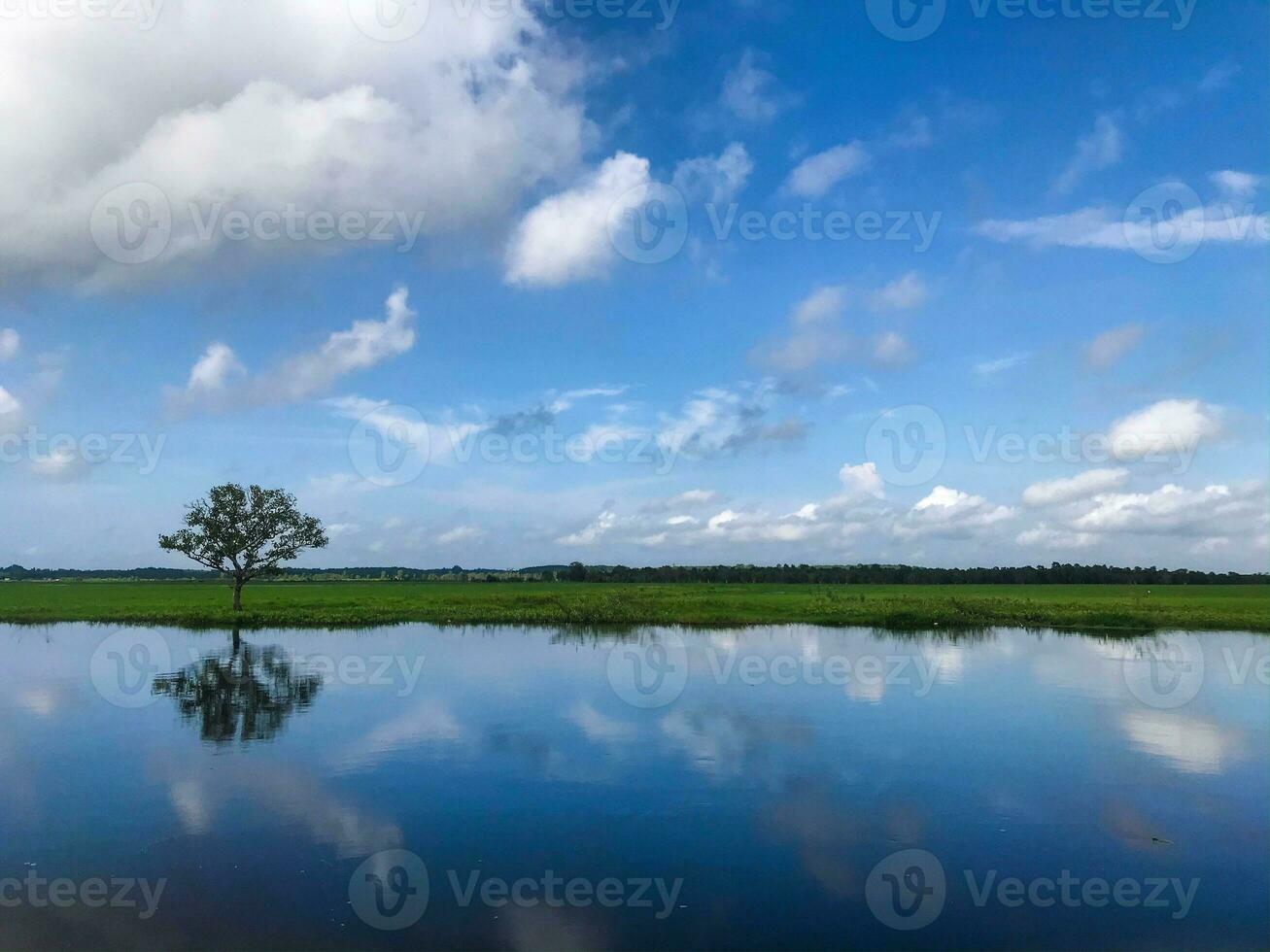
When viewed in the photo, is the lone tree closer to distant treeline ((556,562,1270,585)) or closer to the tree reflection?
the tree reflection

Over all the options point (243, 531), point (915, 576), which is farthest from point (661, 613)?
point (915, 576)

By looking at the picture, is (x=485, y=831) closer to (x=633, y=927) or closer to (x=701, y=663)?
(x=633, y=927)

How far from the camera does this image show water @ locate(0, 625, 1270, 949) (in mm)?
11227

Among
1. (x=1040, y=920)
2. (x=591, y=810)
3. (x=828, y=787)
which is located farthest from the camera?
(x=828, y=787)

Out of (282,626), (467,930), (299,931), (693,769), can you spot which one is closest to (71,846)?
(299,931)

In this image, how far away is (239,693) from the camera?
28031 millimetres

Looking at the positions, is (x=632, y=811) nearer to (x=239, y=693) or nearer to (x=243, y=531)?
(x=239, y=693)

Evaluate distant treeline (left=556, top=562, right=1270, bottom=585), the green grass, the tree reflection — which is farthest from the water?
distant treeline (left=556, top=562, right=1270, bottom=585)

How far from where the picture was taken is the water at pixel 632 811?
11.2m

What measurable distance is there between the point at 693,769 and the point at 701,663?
17.2 meters

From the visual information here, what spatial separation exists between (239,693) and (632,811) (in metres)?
17.9

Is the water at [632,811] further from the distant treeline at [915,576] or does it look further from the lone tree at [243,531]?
the distant treeline at [915,576]

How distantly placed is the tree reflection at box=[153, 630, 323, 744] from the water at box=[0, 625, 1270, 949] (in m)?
0.24

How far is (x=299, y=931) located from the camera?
34.9 feet
